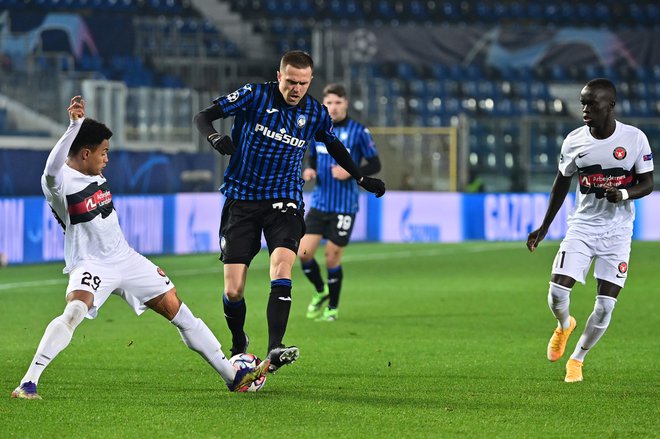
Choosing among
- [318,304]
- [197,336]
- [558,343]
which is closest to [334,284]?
[318,304]

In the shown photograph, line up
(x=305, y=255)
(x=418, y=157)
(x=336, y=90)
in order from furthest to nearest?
(x=418, y=157)
(x=305, y=255)
(x=336, y=90)

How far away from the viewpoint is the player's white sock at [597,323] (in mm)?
7508

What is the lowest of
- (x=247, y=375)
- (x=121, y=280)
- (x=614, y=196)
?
(x=247, y=375)

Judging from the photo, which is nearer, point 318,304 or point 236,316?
point 236,316

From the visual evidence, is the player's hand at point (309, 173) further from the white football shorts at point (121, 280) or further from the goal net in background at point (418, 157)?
the goal net in background at point (418, 157)

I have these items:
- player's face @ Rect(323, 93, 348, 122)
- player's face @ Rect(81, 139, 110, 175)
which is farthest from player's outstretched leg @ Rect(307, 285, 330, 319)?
player's face @ Rect(81, 139, 110, 175)

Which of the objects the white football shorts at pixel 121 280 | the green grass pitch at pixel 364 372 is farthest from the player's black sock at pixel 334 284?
the white football shorts at pixel 121 280

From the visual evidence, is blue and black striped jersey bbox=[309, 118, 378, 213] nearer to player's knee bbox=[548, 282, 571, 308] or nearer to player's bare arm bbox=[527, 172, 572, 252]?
player's bare arm bbox=[527, 172, 572, 252]

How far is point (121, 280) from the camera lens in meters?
6.42

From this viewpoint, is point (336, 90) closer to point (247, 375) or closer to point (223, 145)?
point (223, 145)

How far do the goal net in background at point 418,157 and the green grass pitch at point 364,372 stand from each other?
384 inches

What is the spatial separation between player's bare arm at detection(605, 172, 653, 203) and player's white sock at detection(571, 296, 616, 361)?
0.66 m

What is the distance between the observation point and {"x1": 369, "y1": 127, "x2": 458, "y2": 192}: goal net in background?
24750 millimetres

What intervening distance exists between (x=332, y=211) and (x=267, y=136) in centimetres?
442
